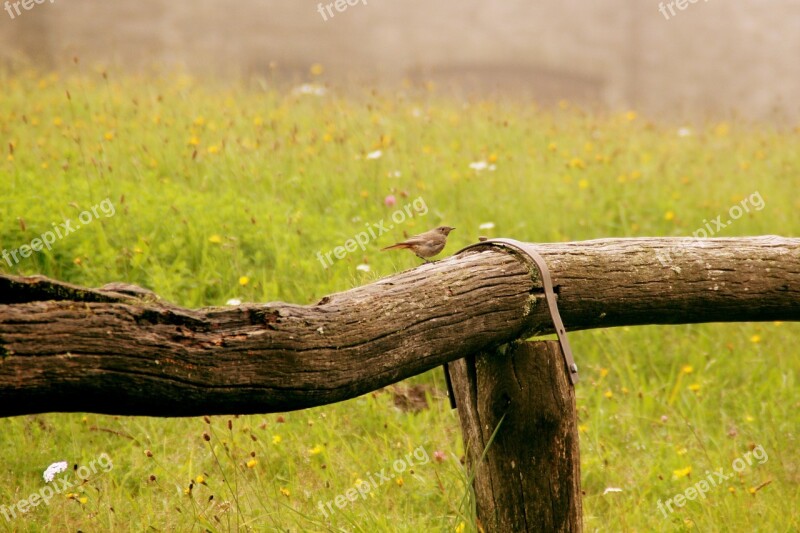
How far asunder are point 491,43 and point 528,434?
31.3 feet

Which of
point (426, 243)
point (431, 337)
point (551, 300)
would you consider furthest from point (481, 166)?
point (431, 337)

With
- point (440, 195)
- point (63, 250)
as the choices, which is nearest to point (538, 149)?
point (440, 195)

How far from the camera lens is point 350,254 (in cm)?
454

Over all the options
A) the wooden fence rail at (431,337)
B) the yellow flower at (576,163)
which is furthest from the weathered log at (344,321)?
the yellow flower at (576,163)

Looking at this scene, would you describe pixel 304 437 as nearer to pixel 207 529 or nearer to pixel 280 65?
pixel 207 529

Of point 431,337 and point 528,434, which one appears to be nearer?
point 431,337

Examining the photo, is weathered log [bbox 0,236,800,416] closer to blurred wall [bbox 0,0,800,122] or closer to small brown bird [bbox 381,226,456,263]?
small brown bird [bbox 381,226,456,263]

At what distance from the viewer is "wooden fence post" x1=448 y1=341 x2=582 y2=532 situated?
247 centimetres

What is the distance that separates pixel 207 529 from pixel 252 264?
2028 millimetres

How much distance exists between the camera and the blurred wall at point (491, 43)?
9656mm

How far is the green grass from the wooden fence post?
0.21 metres

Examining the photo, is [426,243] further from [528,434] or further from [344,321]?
[344,321]

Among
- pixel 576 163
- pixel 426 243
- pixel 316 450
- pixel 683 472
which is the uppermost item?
pixel 426 243

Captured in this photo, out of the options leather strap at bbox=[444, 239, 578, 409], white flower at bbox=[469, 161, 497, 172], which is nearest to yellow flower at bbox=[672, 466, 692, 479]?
leather strap at bbox=[444, 239, 578, 409]
